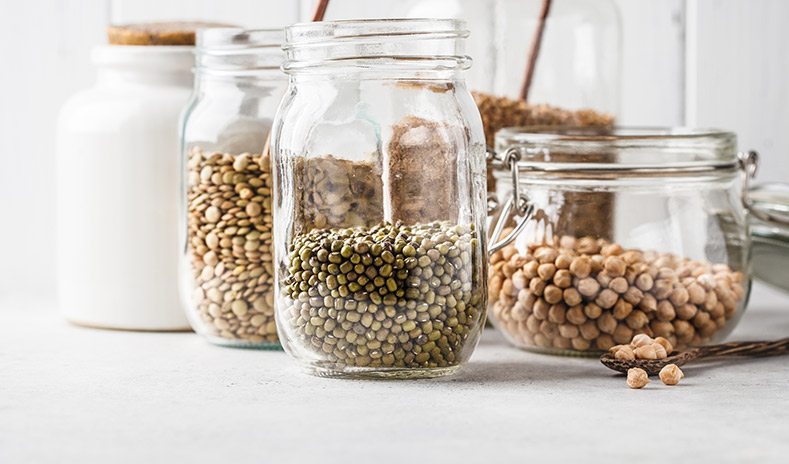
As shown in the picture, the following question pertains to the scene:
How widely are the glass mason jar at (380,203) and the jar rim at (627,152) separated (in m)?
0.09

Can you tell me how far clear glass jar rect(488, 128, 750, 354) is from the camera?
0.89m

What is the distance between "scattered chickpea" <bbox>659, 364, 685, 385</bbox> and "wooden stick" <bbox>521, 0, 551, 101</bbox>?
37cm

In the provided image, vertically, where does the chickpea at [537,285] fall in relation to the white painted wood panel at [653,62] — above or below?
below

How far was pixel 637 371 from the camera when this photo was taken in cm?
81

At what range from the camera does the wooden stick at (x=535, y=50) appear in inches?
43.9

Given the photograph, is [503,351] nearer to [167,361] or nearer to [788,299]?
[167,361]

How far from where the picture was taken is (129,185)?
3.38 feet

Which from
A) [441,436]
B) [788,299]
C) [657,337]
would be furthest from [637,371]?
[788,299]

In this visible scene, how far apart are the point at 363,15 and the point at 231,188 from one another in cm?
40

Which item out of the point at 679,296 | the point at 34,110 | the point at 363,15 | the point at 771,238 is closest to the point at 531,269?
the point at 679,296

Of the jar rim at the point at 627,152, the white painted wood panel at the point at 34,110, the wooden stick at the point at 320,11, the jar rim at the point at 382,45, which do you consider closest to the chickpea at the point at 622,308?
the jar rim at the point at 627,152

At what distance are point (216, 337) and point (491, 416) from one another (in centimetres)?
32

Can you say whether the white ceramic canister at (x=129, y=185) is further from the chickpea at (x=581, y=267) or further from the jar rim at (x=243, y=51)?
the chickpea at (x=581, y=267)

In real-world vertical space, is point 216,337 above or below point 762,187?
below
